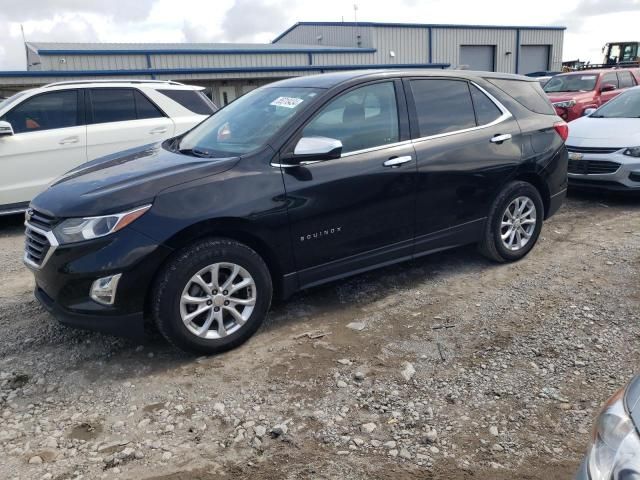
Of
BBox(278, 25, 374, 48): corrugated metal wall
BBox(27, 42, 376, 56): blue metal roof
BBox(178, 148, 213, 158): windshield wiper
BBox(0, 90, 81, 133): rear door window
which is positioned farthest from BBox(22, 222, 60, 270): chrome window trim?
BBox(278, 25, 374, 48): corrugated metal wall

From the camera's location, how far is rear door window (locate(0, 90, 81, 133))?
22.9 feet

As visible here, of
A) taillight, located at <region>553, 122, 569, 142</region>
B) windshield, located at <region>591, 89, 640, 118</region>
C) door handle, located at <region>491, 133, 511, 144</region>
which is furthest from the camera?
windshield, located at <region>591, 89, 640, 118</region>

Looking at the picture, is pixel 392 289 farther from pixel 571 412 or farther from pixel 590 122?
pixel 590 122

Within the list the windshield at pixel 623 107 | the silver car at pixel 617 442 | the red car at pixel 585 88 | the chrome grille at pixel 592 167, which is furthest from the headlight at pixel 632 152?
the silver car at pixel 617 442

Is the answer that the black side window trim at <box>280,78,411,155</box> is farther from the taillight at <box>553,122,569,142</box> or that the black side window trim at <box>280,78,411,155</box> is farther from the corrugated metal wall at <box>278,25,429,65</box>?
the corrugated metal wall at <box>278,25,429,65</box>

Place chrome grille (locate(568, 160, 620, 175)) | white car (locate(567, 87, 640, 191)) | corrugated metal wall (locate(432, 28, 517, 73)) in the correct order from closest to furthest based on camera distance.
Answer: white car (locate(567, 87, 640, 191)), chrome grille (locate(568, 160, 620, 175)), corrugated metal wall (locate(432, 28, 517, 73))

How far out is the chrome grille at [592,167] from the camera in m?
7.11

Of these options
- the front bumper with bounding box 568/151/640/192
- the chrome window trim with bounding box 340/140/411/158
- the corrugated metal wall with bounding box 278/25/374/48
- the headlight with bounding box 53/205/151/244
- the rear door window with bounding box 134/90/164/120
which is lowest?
the front bumper with bounding box 568/151/640/192

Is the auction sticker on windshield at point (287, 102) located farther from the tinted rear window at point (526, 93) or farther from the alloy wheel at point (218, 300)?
the tinted rear window at point (526, 93)

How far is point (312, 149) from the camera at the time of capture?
12.3ft

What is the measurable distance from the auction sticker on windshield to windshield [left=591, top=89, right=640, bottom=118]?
613 centimetres

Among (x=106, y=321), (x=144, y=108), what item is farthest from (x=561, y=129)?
(x=144, y=108)

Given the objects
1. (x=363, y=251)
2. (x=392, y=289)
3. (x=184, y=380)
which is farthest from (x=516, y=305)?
(x=184, y=380)

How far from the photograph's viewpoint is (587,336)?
3771 mm
